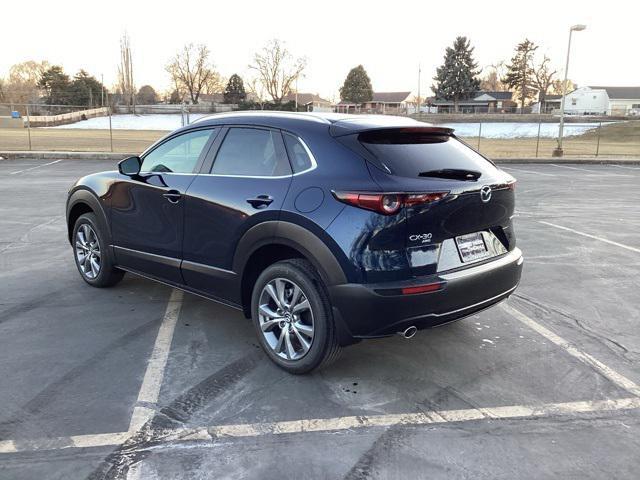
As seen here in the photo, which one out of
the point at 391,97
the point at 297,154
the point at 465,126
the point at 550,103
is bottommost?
the point at 465,126

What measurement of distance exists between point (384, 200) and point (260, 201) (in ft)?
2.99

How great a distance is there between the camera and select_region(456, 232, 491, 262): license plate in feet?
11.4

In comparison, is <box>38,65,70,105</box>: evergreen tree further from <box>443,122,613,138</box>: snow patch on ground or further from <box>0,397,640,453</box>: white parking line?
<box>0,397,640,453</box>: white parking line

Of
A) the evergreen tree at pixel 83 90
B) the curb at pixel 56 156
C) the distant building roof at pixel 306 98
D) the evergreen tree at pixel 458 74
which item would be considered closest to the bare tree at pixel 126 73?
the evergreen tree at pixel 83 90

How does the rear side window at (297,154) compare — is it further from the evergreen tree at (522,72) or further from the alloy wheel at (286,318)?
the evergreen tree at (522,72)

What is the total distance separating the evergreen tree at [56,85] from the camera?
80375 mm

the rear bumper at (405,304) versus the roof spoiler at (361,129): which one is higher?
the roof spoiler at (361,129)

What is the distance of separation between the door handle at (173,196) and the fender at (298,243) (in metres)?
0.81

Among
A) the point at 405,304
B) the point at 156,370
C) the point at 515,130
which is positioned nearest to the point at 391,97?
the point at 515,130

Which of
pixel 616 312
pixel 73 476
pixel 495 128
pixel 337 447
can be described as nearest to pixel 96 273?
pixel 73 476

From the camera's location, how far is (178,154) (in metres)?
4.53

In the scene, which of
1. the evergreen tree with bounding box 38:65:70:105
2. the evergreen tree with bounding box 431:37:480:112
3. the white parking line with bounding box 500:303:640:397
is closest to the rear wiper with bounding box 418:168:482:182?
the white parking line with bounding box 500:303:640:397

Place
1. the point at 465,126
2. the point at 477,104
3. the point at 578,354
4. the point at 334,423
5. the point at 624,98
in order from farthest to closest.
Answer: the point at 624,98 → the point at 477,104 → the point at 465,126 → the point at 578,354 → the point at 334,423

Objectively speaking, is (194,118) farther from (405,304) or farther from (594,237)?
(405,304)
